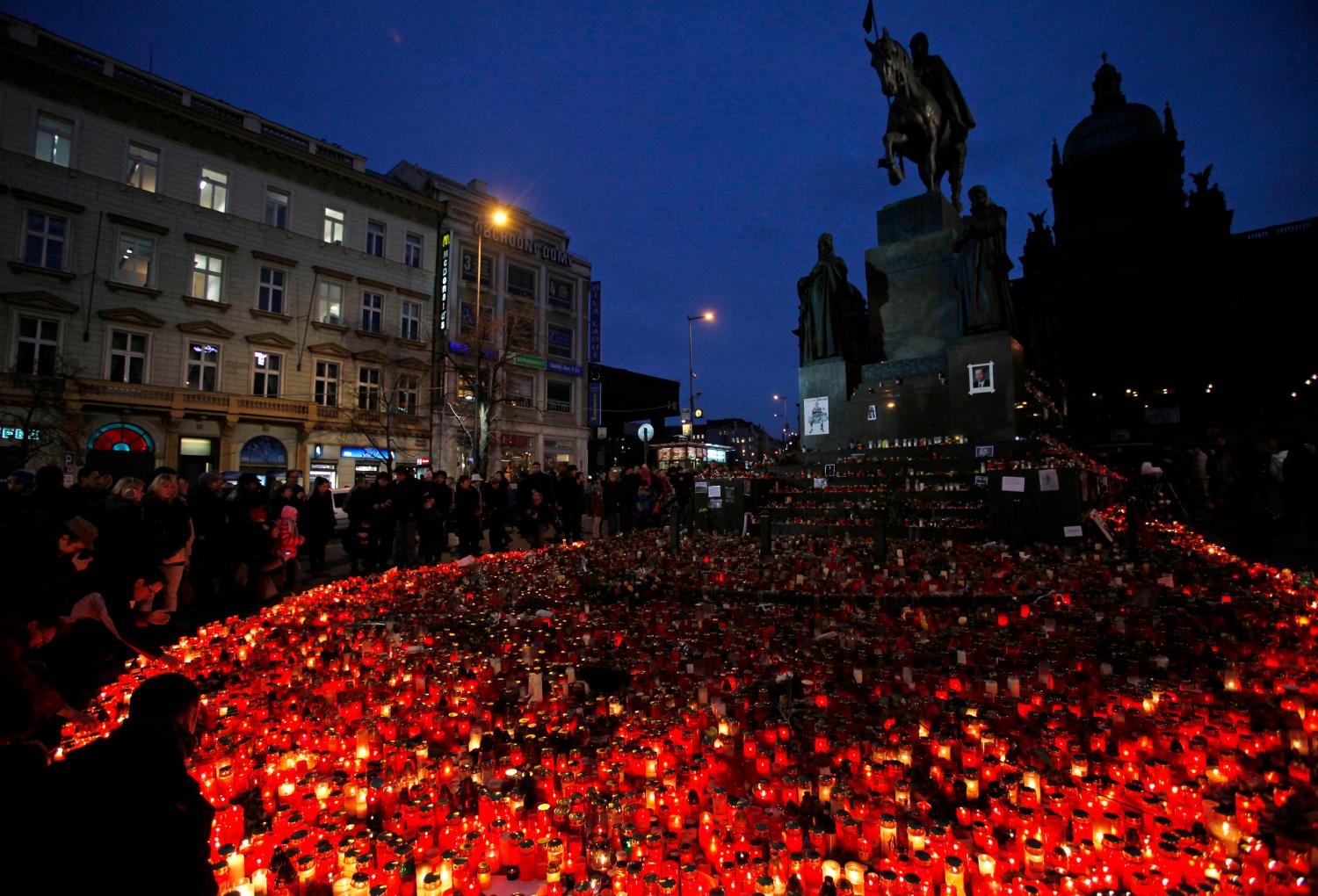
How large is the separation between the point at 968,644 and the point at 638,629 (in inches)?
114

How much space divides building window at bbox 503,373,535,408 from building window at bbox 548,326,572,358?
2875mm

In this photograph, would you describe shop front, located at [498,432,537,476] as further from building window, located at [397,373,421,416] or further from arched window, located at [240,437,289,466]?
arched window, located at [240,437,289,466]

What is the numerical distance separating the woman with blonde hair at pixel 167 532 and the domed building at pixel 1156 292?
36632mm

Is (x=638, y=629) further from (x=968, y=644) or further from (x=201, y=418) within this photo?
(x=201, y=418)

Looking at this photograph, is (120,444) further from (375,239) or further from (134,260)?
(375,239)

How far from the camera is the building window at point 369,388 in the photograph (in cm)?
2936

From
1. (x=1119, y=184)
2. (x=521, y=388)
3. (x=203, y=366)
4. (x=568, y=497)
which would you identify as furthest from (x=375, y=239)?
(x=1119, y=184)

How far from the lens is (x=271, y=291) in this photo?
89.7ft

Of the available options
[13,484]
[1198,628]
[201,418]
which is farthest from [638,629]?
[201,418]

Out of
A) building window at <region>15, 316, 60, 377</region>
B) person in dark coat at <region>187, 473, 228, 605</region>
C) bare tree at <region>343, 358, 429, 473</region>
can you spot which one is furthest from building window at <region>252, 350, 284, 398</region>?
person in dark coat at <region>187, 473, 228, 605</region>

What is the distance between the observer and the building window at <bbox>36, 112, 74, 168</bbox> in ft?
72.3

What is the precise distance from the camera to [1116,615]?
17.6ft

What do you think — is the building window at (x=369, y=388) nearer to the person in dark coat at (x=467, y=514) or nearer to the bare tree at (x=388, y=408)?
the bare tree at (x=388, y=408)

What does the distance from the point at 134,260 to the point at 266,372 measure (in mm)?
6154
